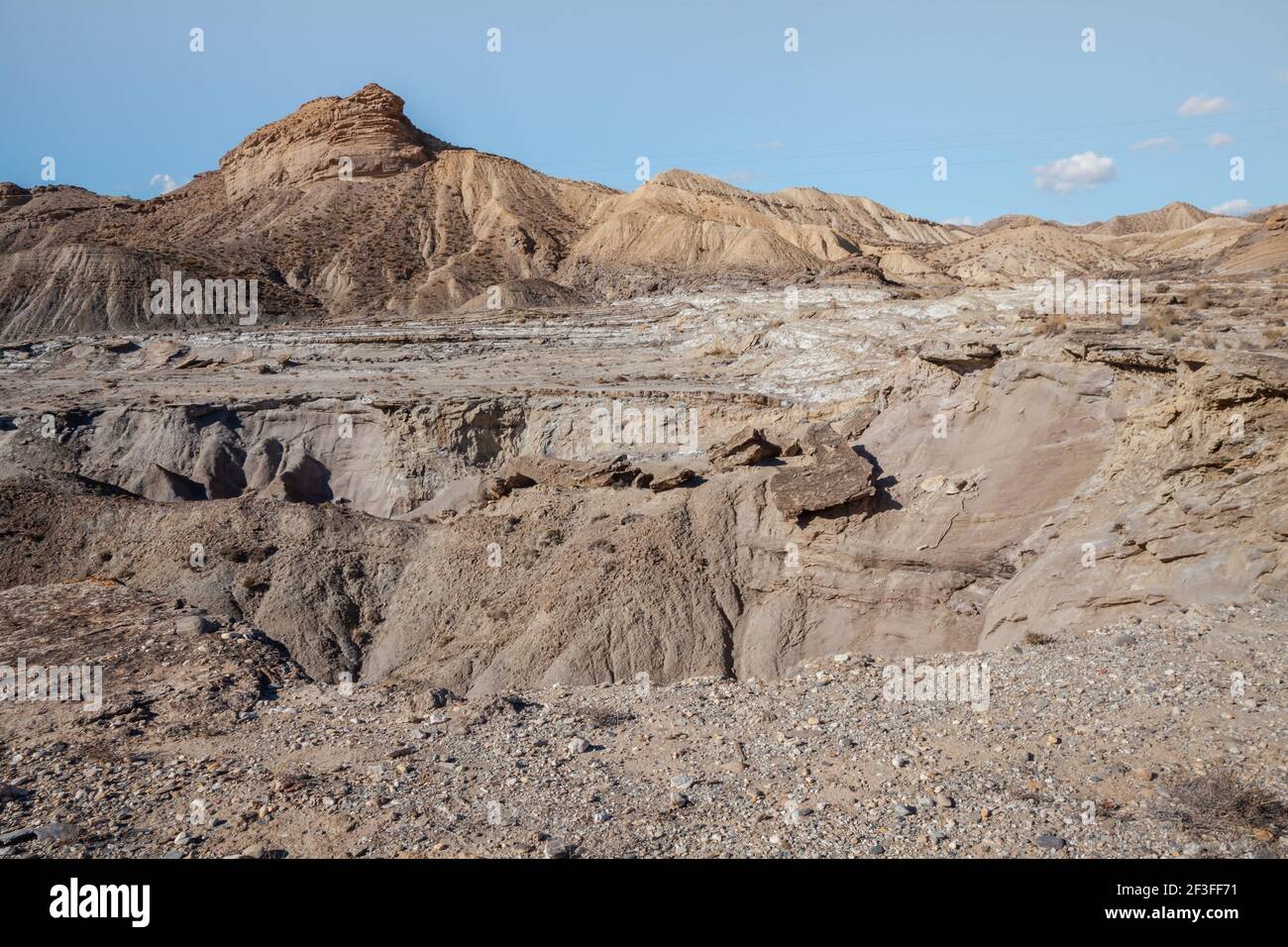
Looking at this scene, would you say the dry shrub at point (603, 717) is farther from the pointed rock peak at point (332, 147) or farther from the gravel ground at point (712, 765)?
the pointed rock peak at point (332, 147)

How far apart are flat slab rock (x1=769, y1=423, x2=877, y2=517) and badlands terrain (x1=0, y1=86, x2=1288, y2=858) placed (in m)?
0.06

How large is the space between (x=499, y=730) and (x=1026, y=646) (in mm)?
5609

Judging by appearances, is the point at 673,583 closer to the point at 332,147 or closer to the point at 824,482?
the point at 824,482

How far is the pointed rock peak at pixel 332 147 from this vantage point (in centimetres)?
6531

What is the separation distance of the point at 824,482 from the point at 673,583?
3.03 m

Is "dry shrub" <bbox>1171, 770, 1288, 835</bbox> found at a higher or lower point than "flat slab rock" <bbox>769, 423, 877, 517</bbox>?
lower

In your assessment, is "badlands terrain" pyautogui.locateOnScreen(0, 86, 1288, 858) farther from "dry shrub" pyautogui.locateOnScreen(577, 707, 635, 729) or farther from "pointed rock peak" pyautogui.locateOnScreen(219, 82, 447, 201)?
"pointed rock peak" pyautogui.locateOnScreen(219, 82, 447, 201)

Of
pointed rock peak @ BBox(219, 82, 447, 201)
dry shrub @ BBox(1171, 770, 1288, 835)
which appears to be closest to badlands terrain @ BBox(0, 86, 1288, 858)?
dry shrub @ BBox(1171, 770, 1288, 835)

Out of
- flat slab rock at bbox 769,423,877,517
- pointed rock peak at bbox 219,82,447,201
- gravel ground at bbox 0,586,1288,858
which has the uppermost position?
pointed rock peak at bbox 219,82,447,201

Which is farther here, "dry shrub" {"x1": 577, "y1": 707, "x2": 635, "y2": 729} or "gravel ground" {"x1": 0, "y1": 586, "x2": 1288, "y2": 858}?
"dry shrub" {"x1": 577, "y1": 707, "x2": 635, "y2": 729}

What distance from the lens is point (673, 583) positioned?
49.9 ft

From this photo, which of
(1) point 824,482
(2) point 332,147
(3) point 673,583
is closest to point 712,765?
(3) point 673,583

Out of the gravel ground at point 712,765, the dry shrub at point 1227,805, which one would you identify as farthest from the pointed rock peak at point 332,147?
the dry shrub at point 1227,805

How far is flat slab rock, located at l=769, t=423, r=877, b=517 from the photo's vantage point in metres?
14.8
